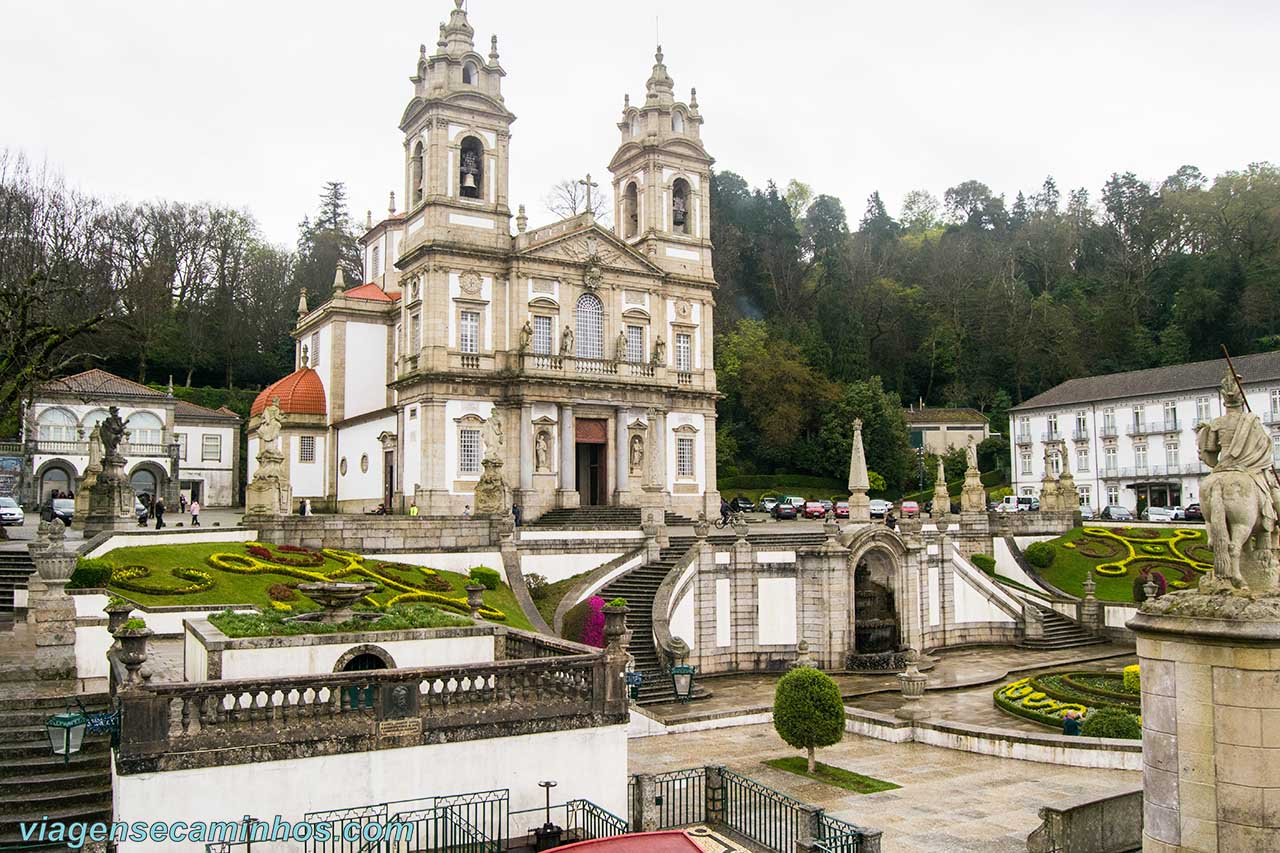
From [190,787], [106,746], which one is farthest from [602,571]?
[190,787]

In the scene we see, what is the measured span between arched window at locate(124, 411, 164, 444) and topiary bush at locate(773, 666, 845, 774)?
46.6 meters

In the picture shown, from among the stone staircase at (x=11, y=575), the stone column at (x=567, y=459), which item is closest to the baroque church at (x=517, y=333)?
the stone column at (x=567, y=459)

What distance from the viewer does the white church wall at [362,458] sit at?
42156 mm

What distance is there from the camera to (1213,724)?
8.60m

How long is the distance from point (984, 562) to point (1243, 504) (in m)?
30.2

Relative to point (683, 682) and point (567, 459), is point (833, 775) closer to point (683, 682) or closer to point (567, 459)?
point (683, 682)

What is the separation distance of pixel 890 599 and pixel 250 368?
2027 inches

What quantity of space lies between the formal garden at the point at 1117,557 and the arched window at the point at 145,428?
1745 inches

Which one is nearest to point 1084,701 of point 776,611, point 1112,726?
point 1112,726

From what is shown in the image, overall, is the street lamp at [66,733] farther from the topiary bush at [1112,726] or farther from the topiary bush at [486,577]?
the topiary bush at [1112,726]

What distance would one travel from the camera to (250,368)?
68.1m

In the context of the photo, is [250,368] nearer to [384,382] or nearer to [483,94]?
[384,382]

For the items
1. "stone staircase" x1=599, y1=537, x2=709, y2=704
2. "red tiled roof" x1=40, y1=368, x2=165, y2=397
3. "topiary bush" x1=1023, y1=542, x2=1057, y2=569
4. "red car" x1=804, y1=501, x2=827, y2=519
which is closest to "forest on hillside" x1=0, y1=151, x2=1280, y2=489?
"red tiled roof" x1=40, y1=368, x2=165, y2=397

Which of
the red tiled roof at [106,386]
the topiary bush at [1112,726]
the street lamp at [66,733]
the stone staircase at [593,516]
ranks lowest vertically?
the topiary bush at [1112,726]
